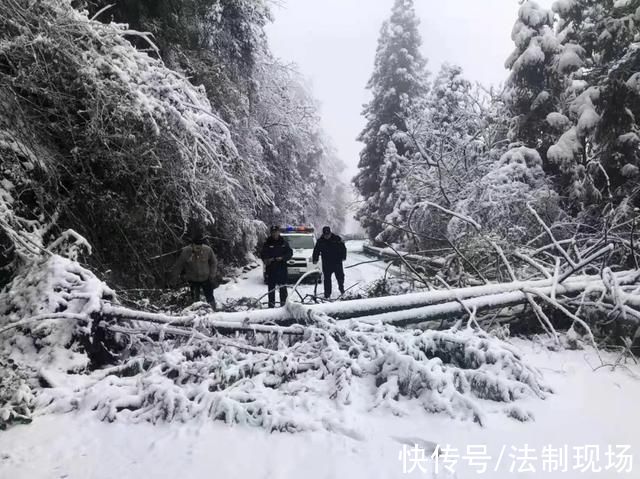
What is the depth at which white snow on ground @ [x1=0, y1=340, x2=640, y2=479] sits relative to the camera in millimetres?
2926

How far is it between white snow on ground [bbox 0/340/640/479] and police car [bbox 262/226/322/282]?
10.3 metres

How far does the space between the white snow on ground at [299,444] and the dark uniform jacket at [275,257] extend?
5.52 meters

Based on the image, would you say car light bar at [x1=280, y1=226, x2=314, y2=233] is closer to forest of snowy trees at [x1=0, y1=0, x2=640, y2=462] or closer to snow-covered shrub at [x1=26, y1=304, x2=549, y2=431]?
forest of snowy trees at [x1=0, y1=0, x2=640, y2=462]

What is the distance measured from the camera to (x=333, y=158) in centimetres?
5566

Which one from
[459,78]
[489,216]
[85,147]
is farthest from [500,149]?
[85,147]

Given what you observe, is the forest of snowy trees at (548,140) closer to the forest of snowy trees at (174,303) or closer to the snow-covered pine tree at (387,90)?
the forest of snowy trees at (174,303)

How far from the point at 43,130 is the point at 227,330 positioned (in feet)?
10.4

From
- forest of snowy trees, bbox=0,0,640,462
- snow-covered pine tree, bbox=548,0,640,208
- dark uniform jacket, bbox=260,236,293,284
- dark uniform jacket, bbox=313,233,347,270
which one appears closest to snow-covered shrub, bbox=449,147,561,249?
snow-covered pine tree, bbox=548,0,640,208

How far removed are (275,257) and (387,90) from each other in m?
25.6

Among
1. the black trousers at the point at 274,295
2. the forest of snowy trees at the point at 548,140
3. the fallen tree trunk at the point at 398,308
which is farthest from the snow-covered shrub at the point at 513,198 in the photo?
the fallen tree trunk at the point at 398,308

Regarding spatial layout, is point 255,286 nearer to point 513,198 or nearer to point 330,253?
point 330,253

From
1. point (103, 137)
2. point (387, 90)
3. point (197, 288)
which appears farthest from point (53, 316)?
point (387, 90)

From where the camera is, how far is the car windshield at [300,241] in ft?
52.3

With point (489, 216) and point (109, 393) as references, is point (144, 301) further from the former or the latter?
point (489, 216)
